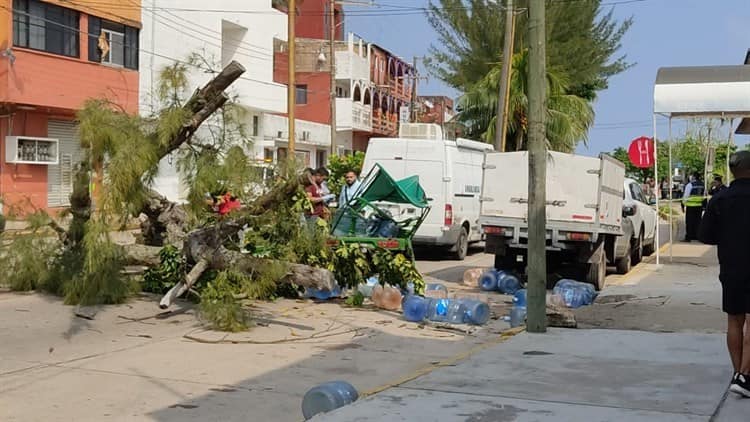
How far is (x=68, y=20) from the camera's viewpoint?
25.4m

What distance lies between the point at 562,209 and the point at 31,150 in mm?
16290

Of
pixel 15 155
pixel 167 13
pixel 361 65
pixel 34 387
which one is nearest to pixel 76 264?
pixel 34 387

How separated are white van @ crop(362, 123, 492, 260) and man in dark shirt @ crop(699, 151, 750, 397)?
11.8 meters

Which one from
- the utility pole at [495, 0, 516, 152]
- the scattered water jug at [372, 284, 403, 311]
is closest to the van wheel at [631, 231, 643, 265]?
the utility pole at [495, 0, 516, 152]

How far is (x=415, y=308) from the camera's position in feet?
36.3

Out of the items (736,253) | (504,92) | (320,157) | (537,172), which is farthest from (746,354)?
(320,157)

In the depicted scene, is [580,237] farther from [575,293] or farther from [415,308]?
[415,308]

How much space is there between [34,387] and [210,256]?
3.92 meters

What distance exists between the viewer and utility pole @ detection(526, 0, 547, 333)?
9.30 meters

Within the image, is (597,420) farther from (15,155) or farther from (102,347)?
(15,155)

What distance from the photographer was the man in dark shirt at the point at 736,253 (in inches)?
239

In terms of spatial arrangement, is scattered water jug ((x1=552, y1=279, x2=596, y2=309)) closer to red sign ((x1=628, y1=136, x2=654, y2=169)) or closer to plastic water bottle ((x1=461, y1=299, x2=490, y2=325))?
plastic water bottle ((x1=461, y1=299, x2=490, y2=325))

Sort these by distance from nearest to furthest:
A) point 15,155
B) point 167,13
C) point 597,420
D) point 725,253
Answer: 1. point 597,420
2. point 725,253
3. point 15,155
4. point 167,13

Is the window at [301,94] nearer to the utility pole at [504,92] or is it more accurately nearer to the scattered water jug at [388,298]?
the utility pole at [504,92]
